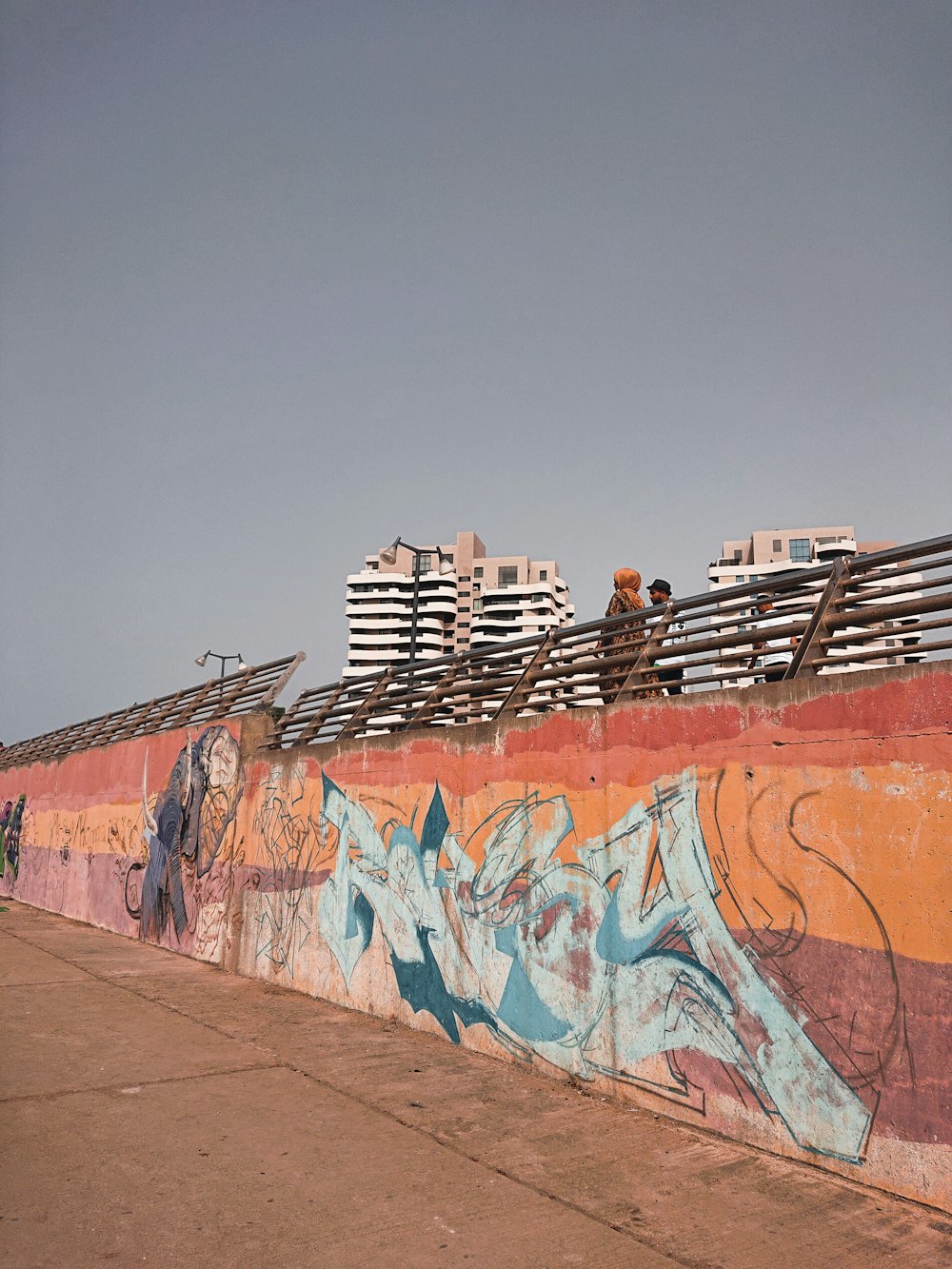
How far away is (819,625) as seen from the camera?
5793 millimetres

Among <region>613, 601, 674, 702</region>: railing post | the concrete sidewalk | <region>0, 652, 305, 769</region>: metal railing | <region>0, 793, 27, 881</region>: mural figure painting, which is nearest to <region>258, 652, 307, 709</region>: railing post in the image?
<region>0, 652, 305, 769</region>: metal railing

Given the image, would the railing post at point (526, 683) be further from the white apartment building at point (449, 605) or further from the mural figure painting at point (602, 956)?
the white apartment building at point (449, 605)

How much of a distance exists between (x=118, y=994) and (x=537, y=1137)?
6097mm

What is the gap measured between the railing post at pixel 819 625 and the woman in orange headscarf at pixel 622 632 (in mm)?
1430

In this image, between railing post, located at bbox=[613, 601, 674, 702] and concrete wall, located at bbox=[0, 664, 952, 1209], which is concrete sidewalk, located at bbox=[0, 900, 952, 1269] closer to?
concrete wall, located at bbox=[0, 664, 952, 1209]

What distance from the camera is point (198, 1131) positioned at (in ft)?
18.7

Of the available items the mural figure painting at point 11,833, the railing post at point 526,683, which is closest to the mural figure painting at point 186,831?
the railing post at point 526,683

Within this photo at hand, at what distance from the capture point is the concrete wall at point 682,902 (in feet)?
16.0

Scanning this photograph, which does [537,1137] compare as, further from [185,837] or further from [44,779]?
[44,779]

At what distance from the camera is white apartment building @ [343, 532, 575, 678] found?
4525 inches

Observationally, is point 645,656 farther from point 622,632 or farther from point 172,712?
point 172,712

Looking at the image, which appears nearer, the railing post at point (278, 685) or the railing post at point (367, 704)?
the railing post at point (367, 704)

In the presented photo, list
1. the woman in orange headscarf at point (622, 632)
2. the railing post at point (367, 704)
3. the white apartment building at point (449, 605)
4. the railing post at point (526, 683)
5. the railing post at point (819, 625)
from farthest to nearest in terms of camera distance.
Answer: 1. the white apartment building at point (449, 605)
2. the railing post at point (367, 704)
3. the railing post at point (526, 683)
4. the woman in orange headscarf at point (622, 632)
5. the railing post at point (819, 625)

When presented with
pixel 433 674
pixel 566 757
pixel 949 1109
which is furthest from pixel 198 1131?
pixel 433 674
